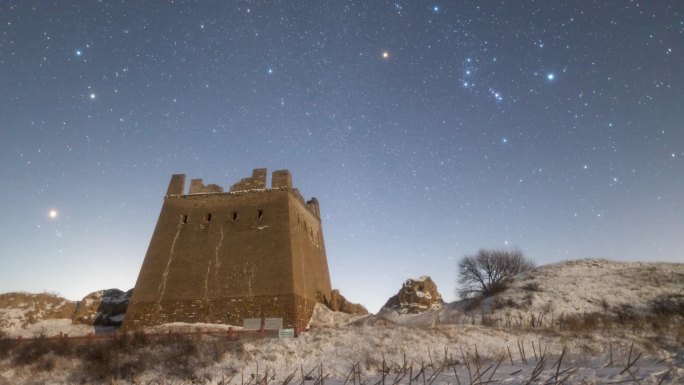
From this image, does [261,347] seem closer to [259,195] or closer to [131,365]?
[131,365]

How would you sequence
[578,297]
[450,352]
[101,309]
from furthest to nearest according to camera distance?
1. [578,297]
2. [101,309]
3. [450,352]

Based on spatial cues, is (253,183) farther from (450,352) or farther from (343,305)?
(450,352)

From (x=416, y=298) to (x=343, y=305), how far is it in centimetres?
915

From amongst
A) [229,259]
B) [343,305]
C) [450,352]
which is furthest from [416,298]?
[450,352]

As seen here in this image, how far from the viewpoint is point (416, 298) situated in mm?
35938

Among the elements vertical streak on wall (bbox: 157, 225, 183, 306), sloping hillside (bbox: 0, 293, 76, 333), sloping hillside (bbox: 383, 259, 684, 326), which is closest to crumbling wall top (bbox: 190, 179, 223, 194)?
vertical streak on wall (bbox: 157, 225, 183, 306)

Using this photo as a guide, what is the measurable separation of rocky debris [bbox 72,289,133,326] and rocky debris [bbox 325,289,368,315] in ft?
47.0

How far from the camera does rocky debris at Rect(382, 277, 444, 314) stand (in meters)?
35.4

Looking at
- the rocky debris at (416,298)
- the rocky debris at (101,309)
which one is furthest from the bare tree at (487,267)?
the rocky debris at (101,309)

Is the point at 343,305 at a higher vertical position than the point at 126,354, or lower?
higher

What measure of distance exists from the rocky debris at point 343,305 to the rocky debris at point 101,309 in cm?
1433

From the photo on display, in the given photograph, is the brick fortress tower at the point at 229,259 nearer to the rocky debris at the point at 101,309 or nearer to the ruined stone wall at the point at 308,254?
the ruined stone wall at the point at 308,254

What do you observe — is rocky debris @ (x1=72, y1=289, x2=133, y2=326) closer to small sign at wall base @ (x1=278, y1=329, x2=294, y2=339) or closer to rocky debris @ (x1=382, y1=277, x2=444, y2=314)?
small sign at wall base @ (x1=278, y1=329, x2=294, y2=339)

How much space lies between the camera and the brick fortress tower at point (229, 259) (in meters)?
21.9
